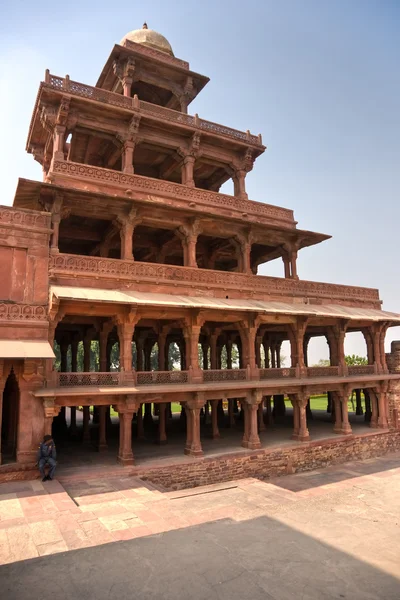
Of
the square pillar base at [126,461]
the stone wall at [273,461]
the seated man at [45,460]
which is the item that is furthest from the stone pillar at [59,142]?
the stone wall at [273,461]

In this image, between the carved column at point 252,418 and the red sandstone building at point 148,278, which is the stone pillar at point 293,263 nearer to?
the red sandstone building at point 148,278

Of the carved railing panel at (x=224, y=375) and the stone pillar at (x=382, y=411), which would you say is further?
the stone pillar at (x=382, y=411)

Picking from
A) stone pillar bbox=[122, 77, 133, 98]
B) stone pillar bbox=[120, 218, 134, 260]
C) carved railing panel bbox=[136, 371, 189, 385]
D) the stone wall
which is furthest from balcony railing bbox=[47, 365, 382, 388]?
stone pillar bbox=[122, 77, 133, 98]

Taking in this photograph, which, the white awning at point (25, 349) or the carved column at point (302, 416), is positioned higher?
the white awning at point (25, 349)

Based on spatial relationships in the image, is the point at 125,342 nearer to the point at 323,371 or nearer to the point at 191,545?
the point at 191,545

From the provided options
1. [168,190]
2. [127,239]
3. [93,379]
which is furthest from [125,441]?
[168,190]

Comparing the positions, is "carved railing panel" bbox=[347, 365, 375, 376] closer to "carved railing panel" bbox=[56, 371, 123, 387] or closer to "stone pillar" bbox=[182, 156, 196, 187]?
"stone pillar" bbox=[182, 156, 196, 187]

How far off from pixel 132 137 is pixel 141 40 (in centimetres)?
682

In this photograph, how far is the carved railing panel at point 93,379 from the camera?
14423 mm

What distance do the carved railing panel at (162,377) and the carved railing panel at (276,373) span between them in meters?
4.08

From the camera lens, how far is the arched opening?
14258 mm

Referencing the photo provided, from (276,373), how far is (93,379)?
862 centimetres

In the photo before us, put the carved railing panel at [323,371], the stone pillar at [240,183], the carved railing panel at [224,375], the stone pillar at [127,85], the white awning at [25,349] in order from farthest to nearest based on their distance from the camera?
the stone pillar at [240,183]
the carved railing panel at [323,371]
the stone pillar at [127,85]
the carved railing panel at [224,375]
the white awning at [25,349]

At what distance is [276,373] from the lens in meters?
19.4
